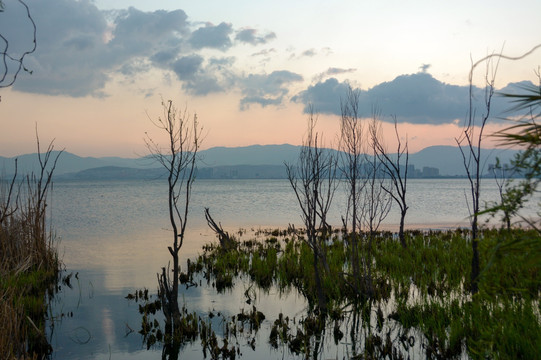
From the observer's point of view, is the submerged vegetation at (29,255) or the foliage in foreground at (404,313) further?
the submerged vegetation at (29,255)

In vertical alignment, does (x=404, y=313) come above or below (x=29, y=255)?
below

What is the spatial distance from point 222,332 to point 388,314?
3.62 metres

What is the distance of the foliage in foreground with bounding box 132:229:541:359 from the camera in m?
6.38

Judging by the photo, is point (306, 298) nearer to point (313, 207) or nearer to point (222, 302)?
point (222, 302)

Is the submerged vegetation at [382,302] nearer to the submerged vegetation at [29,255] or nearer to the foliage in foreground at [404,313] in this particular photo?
the foliage in foreground at [404,313]

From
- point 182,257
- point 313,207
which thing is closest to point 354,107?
point 313,207

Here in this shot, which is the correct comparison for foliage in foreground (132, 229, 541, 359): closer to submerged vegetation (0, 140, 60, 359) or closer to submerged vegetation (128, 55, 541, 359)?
submerged vegetation (128, 55, 541, 359)

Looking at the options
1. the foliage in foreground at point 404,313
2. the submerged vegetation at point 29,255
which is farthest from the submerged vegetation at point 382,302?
the submerged vegetation at point 29,255

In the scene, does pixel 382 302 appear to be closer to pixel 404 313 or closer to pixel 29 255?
pixel 404 313

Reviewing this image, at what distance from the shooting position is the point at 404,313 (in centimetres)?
884

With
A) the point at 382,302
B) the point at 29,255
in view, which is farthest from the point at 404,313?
the point at 29,255

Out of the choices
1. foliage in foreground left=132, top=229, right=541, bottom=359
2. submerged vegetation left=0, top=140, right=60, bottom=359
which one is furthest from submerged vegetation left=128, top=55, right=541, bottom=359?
submerged vegetation left=0, top=140, right=60, bottom=359

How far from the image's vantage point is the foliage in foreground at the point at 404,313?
20.9 ft

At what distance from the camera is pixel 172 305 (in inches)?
361
